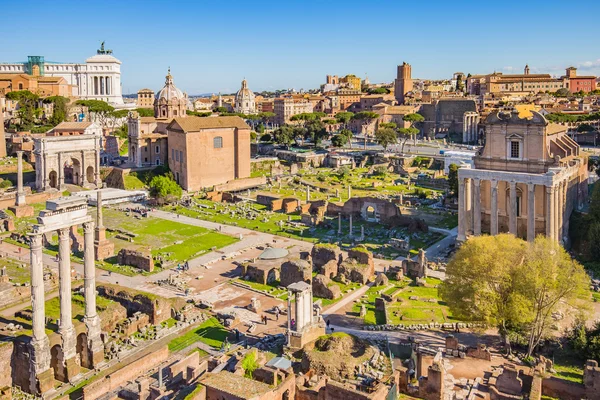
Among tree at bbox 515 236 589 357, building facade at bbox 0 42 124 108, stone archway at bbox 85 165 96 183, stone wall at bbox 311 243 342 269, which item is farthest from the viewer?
building facade at bbox 0 42 124 108

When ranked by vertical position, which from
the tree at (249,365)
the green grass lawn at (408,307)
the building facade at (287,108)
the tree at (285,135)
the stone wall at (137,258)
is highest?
the building facade at (287,108)

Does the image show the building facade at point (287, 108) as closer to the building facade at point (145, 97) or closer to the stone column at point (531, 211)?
the building facade at point (145, 97)

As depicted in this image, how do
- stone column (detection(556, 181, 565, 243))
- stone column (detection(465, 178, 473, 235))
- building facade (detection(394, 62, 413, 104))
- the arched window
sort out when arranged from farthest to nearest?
building facade (detection(394, 62, 413, 104))
the arched window
stone column (detection(465, 178, 473, 235))
stone column (detection(556, 181, 565, 243))

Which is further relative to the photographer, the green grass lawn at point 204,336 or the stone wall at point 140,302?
the stone wall at point 140,302

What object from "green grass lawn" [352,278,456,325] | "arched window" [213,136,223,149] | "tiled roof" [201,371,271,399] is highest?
"arched window" [213,136,223,149]

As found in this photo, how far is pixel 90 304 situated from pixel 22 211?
→ 30526 mm

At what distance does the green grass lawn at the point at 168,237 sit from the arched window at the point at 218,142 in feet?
55.4

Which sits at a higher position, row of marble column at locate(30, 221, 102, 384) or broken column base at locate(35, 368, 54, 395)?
row of marble column at locate(30, 221, 102, 384)

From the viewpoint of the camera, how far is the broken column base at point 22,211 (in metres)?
50.7

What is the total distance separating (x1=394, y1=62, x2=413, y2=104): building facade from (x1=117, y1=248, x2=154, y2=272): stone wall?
11530 centimetres

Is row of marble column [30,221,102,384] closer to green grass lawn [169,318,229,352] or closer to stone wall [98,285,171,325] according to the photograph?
green grass lawn [169,318,229,352]

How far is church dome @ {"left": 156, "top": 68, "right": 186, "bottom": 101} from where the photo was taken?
260 ft

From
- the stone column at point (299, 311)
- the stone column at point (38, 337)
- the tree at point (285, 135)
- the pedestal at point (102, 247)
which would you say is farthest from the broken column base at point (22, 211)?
the tree at point (285, 135)

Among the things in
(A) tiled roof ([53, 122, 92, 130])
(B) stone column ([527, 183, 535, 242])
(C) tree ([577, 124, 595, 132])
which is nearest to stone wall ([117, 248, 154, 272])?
(B) stone column ([527, 183, 535, 242])
